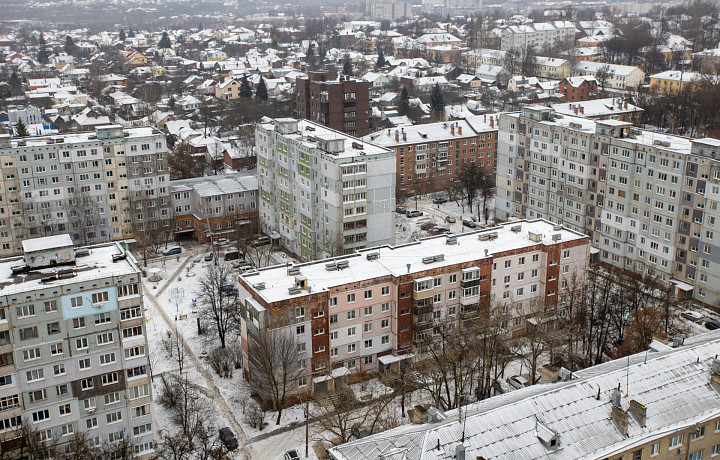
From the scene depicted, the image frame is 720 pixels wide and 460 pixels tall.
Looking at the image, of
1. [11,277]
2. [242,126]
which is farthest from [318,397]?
[242,126]

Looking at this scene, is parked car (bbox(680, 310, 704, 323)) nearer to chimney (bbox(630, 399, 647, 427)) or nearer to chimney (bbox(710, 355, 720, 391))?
chimney (bbox(710, 355, 720, 391))

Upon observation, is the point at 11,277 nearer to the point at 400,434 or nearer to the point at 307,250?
the point at 400,434

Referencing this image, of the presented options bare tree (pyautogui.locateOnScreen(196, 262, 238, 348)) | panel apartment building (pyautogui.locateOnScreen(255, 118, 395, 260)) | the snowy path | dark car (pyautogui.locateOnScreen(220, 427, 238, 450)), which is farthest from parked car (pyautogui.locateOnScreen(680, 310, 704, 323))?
dark car (pyautogui.locateOnScreen(220, 427, 238, 450))

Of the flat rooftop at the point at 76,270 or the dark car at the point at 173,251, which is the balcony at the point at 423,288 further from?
the dark car at the point at 173,251

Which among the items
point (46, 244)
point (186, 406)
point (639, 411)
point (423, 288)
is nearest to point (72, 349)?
point (46, 244)

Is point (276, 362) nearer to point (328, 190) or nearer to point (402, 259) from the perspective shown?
point (402, 259)

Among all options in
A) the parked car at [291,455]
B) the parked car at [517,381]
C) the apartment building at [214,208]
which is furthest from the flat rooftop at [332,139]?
the parked car at [291,455]

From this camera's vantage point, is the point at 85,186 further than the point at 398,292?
Yes
